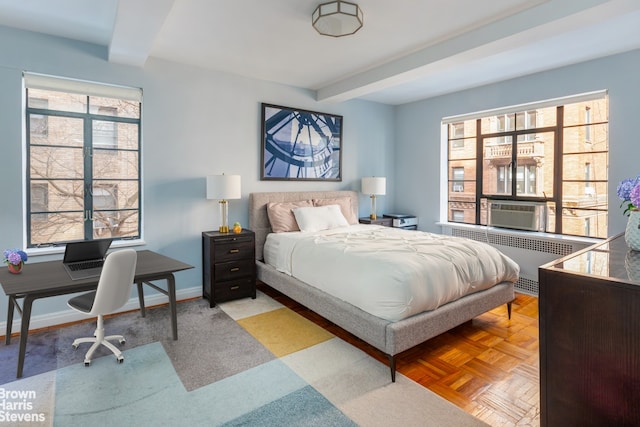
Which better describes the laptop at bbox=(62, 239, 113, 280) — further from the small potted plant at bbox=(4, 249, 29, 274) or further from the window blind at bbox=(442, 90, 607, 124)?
the window blind at bbox=(442, 90, 607, 124)

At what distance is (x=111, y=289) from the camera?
7.86ft

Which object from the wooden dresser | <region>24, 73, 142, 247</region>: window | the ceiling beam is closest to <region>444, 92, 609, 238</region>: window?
the wooden dresser

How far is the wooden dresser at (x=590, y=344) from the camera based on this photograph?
46.1 inches

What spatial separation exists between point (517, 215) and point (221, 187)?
3707 mm

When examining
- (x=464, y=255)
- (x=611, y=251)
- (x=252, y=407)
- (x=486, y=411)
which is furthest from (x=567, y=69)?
(x=252, y=407)

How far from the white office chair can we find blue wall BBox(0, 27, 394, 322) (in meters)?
1.13

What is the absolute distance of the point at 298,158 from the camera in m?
4.77

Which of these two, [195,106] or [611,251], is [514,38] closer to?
[611,251]

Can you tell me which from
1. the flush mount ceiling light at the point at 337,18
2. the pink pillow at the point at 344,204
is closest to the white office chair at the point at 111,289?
the flush mount ceiling light at the point at 337,18

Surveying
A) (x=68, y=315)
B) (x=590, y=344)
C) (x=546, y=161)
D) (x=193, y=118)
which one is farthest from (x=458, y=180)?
(x=68, y=315)

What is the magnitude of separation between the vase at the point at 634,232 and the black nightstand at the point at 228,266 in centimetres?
322

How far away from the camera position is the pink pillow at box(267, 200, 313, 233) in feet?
13.9

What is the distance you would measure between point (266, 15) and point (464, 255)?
255cm

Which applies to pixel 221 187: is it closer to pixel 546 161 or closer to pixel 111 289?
pixel 111 289
